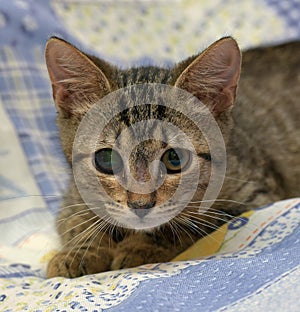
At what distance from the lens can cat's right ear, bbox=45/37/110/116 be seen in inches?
49.3

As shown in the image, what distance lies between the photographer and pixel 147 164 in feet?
3.81

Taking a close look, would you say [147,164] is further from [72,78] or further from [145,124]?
[72,78]

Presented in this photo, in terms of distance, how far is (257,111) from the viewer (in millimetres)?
1757

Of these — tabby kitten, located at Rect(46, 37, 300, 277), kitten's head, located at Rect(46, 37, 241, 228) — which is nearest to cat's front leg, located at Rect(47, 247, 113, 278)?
tabby kitten, located at Rect(46, 37, 300, 277)

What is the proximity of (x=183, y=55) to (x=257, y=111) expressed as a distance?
0.69 meters

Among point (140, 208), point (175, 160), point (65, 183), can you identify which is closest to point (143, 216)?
point (140, 208)

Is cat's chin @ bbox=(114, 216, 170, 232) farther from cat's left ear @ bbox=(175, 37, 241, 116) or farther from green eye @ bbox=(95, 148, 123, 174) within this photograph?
cat's left ear @ bbox=(175, 37, 241, 116)

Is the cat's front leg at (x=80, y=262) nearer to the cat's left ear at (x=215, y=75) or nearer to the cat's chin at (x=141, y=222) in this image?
the cat's chin at (x=141, y=222)

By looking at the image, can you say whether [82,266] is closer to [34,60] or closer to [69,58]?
[69,58]

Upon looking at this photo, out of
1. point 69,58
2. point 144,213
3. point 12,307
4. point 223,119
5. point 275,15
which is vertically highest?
point 275,15

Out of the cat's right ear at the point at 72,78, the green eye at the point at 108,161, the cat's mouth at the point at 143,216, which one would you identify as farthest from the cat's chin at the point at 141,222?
the cat's right ear at the point at 72,78

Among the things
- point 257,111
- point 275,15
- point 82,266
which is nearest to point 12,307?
point 82,266

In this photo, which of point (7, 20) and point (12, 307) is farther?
point (7, 20)

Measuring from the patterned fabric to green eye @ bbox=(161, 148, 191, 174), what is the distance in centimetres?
20
